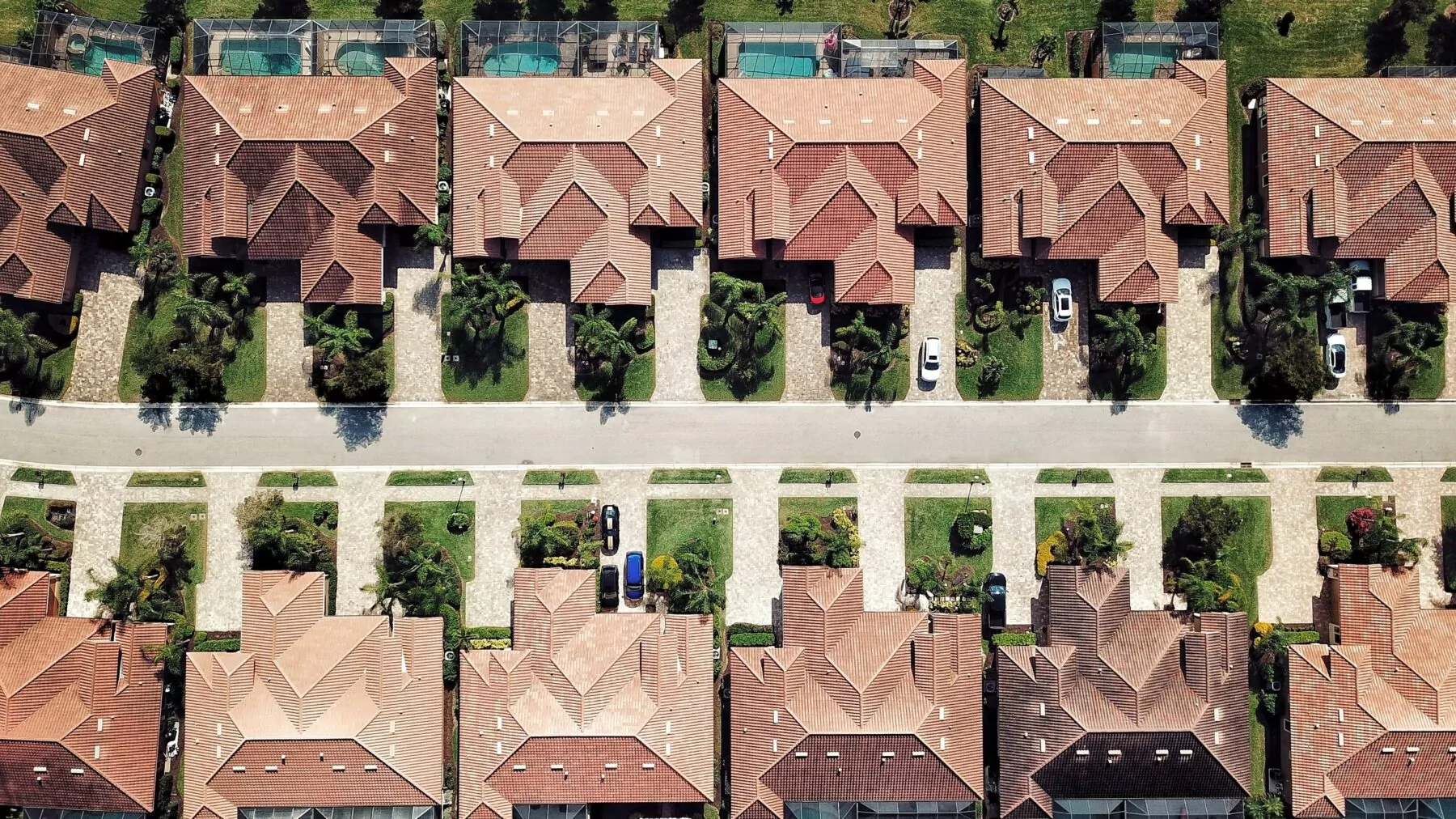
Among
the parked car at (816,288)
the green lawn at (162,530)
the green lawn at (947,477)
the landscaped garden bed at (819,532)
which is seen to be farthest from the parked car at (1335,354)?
the green lawn at (162,530)

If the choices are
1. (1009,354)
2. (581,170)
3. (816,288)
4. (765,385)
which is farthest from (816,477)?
(581,170)

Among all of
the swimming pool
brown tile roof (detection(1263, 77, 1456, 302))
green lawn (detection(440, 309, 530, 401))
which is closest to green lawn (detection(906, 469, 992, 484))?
brown tile roof (detection(1263, 77, 1456, 302))

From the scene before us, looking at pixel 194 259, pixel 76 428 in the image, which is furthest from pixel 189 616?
pixel 194 259

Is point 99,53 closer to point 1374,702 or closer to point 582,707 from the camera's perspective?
point 582,707

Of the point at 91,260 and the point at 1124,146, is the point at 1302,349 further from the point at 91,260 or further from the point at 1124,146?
the point at 91,260

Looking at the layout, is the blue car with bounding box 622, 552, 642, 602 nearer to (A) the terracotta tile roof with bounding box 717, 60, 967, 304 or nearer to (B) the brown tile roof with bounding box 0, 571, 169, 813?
(A) the terracotta tile roof with bounding box 717, 60, 967, 304
